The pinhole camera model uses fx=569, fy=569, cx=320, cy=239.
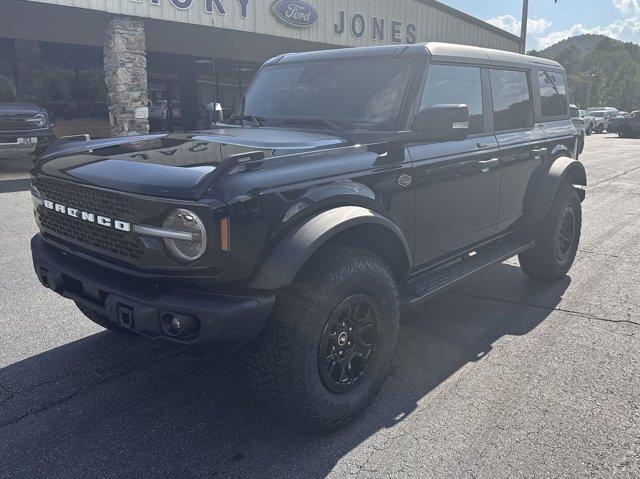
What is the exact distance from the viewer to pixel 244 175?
8.25ft

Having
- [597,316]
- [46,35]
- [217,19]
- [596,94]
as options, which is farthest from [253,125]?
[596,94]

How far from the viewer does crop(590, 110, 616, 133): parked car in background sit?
37219 mm

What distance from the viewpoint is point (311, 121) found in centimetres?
368

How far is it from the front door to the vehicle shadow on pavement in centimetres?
73

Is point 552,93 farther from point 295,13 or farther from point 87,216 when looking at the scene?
point 295,13

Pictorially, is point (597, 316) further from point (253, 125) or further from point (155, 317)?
point (155, 317)

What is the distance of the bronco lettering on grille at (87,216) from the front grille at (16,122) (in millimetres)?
9554

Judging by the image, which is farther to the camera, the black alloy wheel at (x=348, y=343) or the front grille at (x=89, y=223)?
the black alloy wheel at (x=348, y=343)

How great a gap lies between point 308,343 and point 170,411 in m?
0.99

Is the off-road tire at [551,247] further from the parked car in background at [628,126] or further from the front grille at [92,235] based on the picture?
the parked car in background at [628,126]

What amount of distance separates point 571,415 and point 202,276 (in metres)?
2.07

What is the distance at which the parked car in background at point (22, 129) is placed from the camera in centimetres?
1128

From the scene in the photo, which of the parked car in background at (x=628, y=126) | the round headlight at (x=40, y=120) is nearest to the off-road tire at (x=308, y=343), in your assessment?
the round headlight at (x=40, y=120)

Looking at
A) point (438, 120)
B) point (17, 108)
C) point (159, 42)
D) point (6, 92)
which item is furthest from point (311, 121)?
point (159, 42)
